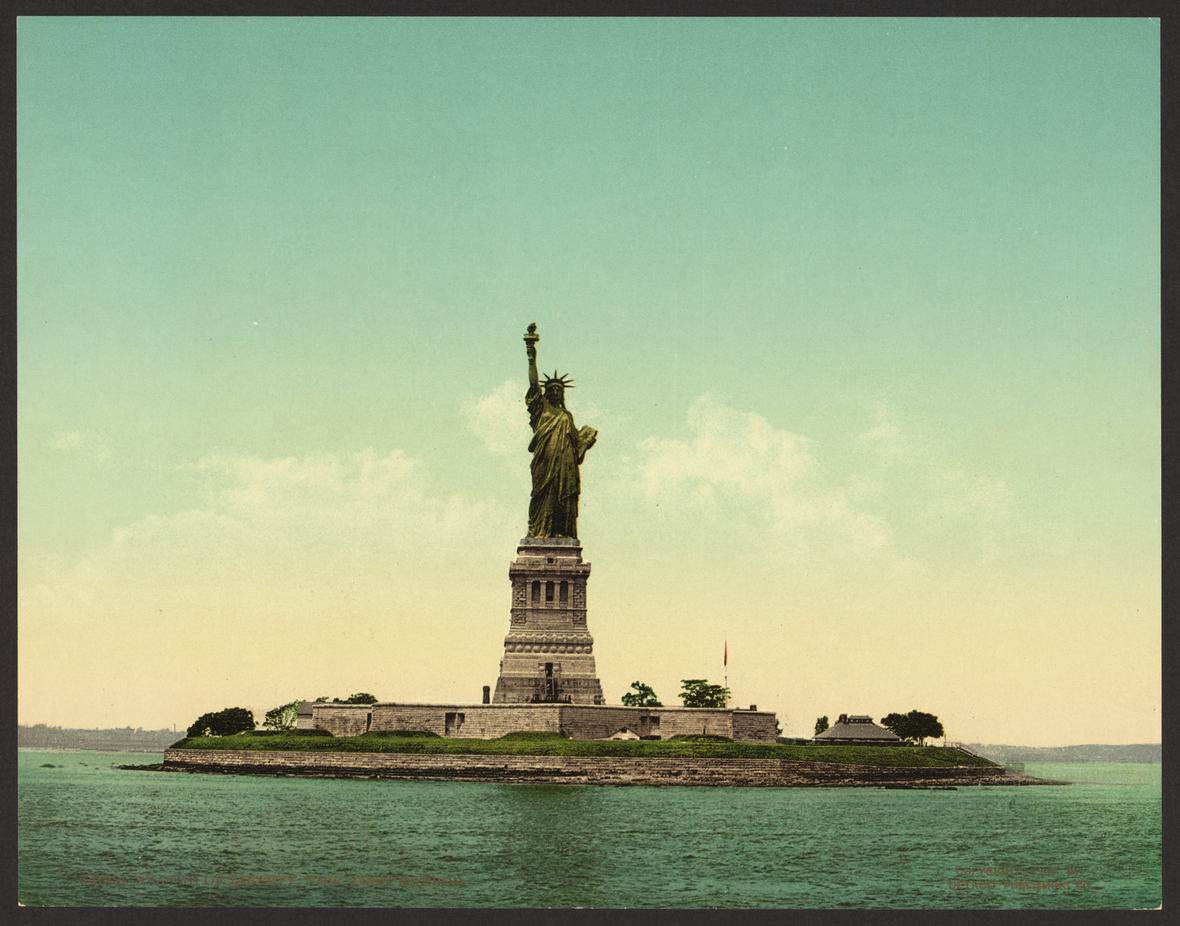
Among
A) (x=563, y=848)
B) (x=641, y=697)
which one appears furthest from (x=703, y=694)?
(x=563, y=848)

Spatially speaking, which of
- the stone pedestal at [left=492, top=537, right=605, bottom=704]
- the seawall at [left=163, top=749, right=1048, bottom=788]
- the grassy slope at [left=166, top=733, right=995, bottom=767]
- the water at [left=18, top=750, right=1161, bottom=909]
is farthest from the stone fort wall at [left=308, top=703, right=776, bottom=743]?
the water at [left=18, top=750, right=1161, bottom=909]

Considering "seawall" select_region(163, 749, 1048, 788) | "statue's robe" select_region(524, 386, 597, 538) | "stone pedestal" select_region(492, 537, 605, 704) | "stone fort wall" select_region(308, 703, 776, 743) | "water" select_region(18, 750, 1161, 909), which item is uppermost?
"statue's robe" select_region(524, 386, 597, 538)

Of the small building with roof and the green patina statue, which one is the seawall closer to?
the small building with roof

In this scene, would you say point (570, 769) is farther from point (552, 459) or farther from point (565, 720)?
point (552, 459)

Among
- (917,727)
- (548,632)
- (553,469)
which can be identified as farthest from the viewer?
(917,727)

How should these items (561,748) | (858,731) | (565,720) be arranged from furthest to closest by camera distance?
(858,731)
(565,720)
(561,748)

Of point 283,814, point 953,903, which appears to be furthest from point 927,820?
point 283,814
